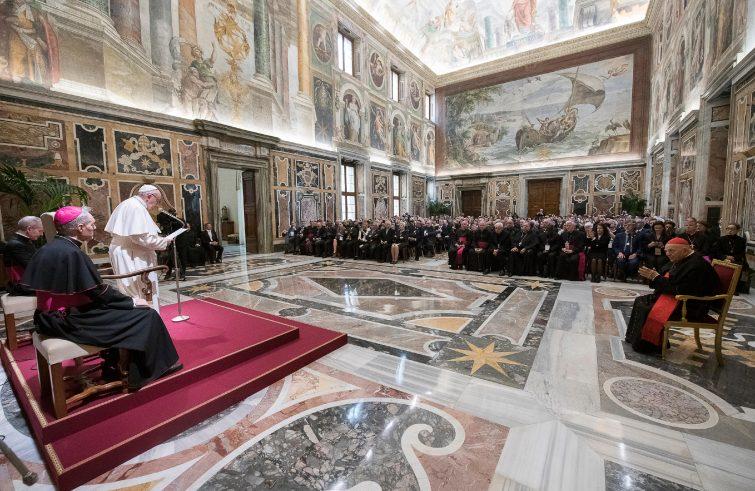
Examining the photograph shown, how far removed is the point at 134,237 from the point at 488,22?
21.3 m

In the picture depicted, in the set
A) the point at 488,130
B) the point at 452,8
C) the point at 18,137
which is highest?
the point at 452,8

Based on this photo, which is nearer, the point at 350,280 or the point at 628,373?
the point at 628,373

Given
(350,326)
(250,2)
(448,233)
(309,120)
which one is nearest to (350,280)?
(350,326)

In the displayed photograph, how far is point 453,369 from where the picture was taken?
305 cm

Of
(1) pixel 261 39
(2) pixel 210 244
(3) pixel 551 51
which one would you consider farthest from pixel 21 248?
(3) pixel 551 51

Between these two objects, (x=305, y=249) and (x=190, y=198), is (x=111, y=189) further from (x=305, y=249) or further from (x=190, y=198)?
(x=305, y=249)

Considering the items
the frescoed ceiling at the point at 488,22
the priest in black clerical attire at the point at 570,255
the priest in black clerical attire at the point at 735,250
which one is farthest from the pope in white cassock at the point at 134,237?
the frescoed ceiling at the point at 488,22

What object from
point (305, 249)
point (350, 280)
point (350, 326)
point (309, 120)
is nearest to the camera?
point (350, 326)

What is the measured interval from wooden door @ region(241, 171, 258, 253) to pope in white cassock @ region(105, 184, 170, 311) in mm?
8180

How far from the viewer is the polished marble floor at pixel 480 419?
6.05 ft

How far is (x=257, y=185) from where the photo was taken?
436 inches

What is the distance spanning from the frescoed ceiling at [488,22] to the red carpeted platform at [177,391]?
16126 mm

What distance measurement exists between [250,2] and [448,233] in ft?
32.8

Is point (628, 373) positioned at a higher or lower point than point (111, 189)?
lower
